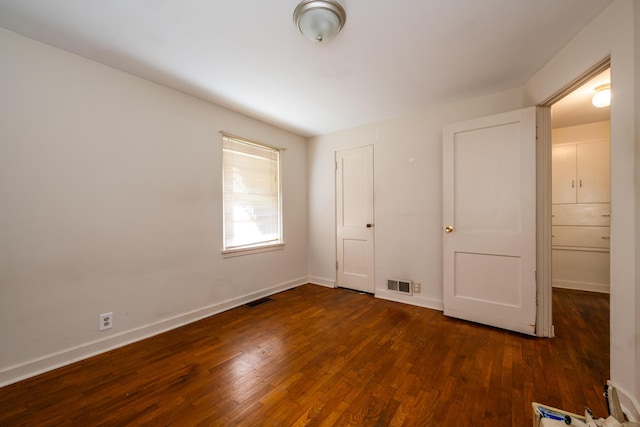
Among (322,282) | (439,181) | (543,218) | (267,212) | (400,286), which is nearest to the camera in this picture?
(543,218)

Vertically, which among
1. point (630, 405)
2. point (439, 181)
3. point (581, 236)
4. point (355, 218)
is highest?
point (439, 181)

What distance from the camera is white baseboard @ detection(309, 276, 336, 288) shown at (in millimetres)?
3997

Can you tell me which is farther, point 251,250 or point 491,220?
point 251,250

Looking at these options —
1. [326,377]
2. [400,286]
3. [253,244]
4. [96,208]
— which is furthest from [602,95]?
[96,208]

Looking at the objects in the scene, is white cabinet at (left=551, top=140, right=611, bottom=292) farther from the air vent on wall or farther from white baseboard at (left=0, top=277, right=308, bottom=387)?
white baseboard at (left=0, top=277, right=308, bottom=387)

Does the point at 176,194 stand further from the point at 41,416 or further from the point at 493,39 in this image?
the point at 493,39

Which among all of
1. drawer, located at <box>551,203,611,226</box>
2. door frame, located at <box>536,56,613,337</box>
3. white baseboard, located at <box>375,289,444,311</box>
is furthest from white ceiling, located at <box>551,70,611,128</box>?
white baseboard, located at <box>375,289,444,311</box>

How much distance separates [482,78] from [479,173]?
0.91 meters

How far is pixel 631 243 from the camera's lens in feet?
4.58

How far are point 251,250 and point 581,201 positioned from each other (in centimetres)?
485

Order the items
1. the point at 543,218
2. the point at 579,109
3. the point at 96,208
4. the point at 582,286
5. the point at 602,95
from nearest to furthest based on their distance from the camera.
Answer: the point at 96,208, the point at 543,218, the point at 602,95, the point at 579,109, the point at 582,286

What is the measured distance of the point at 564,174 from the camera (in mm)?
3881

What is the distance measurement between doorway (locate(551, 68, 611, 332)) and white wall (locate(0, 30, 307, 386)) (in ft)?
15.3

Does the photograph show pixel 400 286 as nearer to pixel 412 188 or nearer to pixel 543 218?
pixel 412 188
